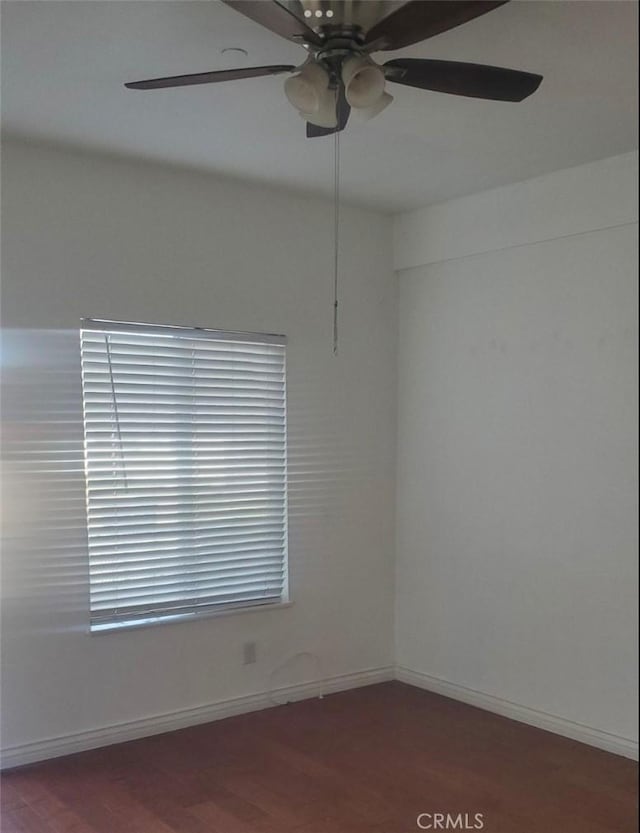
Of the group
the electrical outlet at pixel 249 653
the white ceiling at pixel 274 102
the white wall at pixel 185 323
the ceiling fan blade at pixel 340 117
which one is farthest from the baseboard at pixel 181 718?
the ceiling fan blade at pixel 340 117

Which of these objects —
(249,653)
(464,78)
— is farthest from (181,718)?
(464,78)

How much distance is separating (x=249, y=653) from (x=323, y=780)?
788 millimetres

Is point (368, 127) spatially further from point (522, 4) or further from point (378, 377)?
point (378, 377)

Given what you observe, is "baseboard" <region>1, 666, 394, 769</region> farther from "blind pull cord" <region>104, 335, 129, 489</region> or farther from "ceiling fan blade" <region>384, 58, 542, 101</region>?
"ceiling fan blade" <region>384, 58, 542, 101</region>

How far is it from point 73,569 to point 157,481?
486 millimetres

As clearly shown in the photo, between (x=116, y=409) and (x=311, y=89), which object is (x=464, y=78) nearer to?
(x=311, y=89)

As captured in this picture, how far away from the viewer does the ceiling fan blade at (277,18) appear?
1.54 metres

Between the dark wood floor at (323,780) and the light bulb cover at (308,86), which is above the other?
the light bulb cover at (308,86)

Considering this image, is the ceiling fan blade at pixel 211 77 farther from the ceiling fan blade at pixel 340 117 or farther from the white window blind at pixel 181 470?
the white window blind at pixel 181 470

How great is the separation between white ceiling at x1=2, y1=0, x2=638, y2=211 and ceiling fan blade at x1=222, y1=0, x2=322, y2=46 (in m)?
0.31

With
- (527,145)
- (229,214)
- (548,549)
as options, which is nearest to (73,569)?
(229,214)

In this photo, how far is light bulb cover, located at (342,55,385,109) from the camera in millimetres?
1715

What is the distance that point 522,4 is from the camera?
1821 mm

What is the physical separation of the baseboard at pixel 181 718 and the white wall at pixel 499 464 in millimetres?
350
